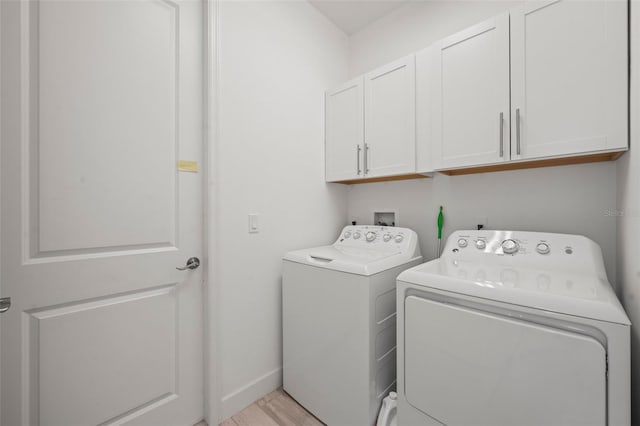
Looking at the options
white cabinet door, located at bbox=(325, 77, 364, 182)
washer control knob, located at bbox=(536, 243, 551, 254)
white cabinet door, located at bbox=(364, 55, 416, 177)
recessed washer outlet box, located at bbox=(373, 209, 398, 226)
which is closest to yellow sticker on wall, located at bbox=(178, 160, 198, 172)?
A: white cabinet door, located at bbox=(325, 77, 364, 182)

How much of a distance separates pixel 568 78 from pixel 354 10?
154 cm

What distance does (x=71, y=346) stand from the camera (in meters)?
1.09

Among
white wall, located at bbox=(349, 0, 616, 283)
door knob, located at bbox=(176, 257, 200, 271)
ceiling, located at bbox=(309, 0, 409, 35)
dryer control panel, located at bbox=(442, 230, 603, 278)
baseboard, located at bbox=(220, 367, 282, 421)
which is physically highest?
ceiling, located at bbox=(309, 0, 409, 35)

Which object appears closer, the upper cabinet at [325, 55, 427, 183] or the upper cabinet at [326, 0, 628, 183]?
the upper cabinet at [326, 0, 628, 183]

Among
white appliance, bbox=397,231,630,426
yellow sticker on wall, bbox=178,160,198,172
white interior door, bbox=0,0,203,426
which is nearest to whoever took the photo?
white appliance, bbox=397,231,630,426

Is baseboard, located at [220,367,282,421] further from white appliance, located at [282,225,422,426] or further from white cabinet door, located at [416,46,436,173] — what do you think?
white cabinet door, located at [416,46,436,173]

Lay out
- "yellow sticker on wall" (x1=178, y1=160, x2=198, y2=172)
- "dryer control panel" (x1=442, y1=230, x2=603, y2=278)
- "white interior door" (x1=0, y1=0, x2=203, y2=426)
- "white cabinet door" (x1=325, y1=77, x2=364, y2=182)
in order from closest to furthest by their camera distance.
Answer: "white interior door" (x1=0, y1=0, x2=203, y2=426)
"dryer control panel" (x1=442, y1=230, x2=603, y2=278)
"yellow sticker on wall" (x1=178, y1=160, x2=198, y2=172)
"white cabinet door" (x1=325, y1=77, x2=364, y2=182)

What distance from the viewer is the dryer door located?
778 mm

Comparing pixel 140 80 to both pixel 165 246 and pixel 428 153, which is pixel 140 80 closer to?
pixel 165 246

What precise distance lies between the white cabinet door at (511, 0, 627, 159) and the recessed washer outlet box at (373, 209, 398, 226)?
2.89 feet

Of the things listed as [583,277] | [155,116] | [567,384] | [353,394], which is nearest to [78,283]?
[155,116]

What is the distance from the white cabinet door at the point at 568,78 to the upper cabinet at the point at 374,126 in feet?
1.69

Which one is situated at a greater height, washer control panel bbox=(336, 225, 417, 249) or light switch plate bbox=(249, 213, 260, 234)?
light switch plate bbox=(249, 213, 260, 234)

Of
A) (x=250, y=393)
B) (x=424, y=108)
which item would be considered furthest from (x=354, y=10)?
(x=250, y=393)
